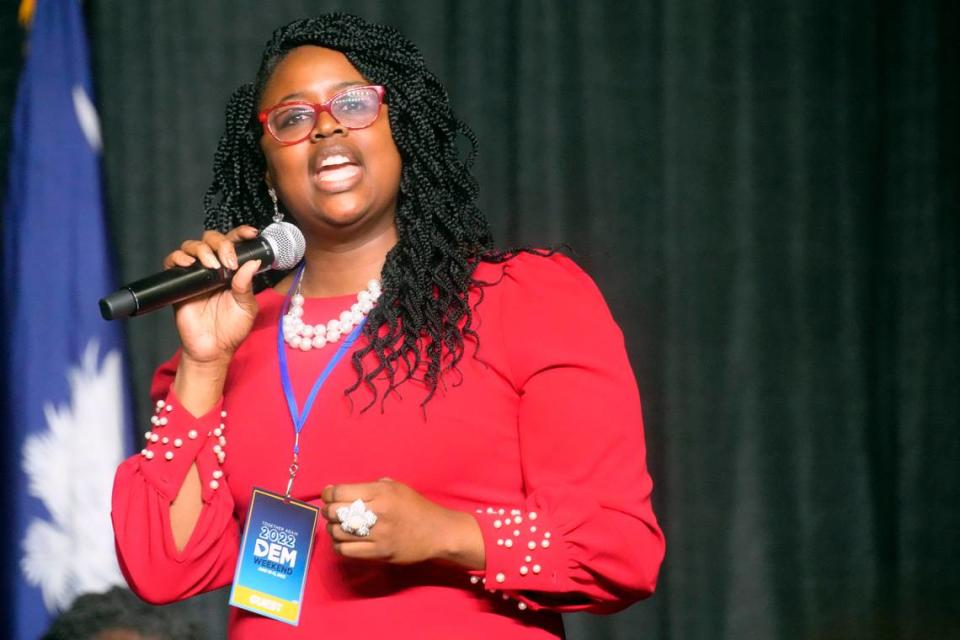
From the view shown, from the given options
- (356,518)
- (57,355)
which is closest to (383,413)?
(356,518)

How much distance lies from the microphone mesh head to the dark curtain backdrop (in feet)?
3.44

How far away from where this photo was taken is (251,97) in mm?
1986

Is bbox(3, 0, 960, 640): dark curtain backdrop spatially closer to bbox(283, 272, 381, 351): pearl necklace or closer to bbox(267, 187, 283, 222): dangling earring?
bbox(267, 187, 283, 222): dangling earring

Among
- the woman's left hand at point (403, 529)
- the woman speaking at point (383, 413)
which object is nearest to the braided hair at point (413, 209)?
the woman speaking at point (383, 413)

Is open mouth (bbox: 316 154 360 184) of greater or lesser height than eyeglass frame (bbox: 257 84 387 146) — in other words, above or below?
below

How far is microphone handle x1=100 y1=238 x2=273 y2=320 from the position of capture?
1.50m

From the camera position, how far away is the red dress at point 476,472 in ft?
5.07

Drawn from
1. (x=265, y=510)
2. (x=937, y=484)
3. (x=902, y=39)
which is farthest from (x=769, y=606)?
(x=265, y=510)

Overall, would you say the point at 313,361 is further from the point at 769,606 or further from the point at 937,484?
the point at 937,484

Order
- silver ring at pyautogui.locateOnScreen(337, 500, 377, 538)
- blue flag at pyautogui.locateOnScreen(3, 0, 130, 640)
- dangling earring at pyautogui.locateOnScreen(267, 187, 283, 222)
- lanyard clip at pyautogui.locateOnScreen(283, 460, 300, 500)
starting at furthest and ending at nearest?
blue flag at pyautogui.locateOnScreen(3, 0, 130, 640) → dangling earring at pyautogui.locateOnScreen(267, 187, 283, 222) → lanyard clip at pyautogui.locateOnScreen(283, 460, 300, 500) → silver ring at pyautogui.locateOnScreen(337, 500, 377, 538)

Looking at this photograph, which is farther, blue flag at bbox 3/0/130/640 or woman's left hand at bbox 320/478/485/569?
blue flag at bbox 3/0/130/640

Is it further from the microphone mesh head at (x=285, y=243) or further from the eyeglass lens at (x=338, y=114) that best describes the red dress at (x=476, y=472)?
the eyeglass lens at (x=338, y=114)

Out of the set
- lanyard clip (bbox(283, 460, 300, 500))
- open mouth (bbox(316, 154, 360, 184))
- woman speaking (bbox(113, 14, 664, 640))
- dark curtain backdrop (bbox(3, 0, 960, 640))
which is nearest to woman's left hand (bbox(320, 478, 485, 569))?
woman speaking (bbox(113, 14, 664, 640))

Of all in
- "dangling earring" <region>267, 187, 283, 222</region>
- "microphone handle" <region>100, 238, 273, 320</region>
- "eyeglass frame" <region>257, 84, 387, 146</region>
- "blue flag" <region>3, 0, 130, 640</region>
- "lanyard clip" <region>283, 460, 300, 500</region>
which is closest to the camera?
"microphone handle" <region>100, 238, 273, 320</region>
